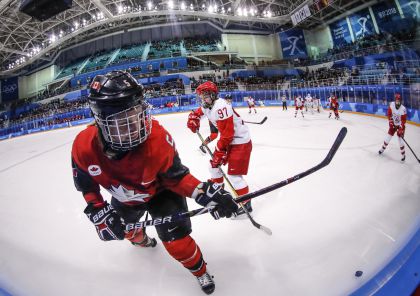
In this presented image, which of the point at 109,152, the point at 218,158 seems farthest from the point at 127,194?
the point at 218,158

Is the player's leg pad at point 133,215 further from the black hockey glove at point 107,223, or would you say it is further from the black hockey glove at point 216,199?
the black hockey glove at point 216,199

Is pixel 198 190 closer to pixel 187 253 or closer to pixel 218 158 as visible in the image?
pixel 187 253

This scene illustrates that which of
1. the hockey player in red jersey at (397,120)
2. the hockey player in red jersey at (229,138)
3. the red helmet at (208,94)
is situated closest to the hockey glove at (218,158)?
the hockey player in red jersey at (229,138)

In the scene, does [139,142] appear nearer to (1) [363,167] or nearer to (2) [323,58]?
(1) [363,167]

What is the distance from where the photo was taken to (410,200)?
2.30m

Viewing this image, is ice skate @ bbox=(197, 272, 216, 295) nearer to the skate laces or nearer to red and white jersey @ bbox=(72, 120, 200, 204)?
the skate laces

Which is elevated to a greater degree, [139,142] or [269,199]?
[139,142]

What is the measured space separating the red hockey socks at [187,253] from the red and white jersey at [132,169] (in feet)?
1.12

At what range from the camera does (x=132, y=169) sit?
150 centimetres

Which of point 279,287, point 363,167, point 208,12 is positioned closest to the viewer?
point 279,287

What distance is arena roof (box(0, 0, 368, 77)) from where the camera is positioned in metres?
22.6

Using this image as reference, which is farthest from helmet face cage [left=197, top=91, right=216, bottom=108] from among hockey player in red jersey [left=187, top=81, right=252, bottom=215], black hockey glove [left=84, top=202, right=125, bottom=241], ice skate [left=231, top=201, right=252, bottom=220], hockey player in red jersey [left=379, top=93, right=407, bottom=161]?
hockey player in red jersey [left=379, top=93, right=407, bottom=161]

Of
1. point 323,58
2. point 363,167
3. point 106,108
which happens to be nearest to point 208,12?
point 323,58

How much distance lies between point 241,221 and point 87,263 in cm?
150
